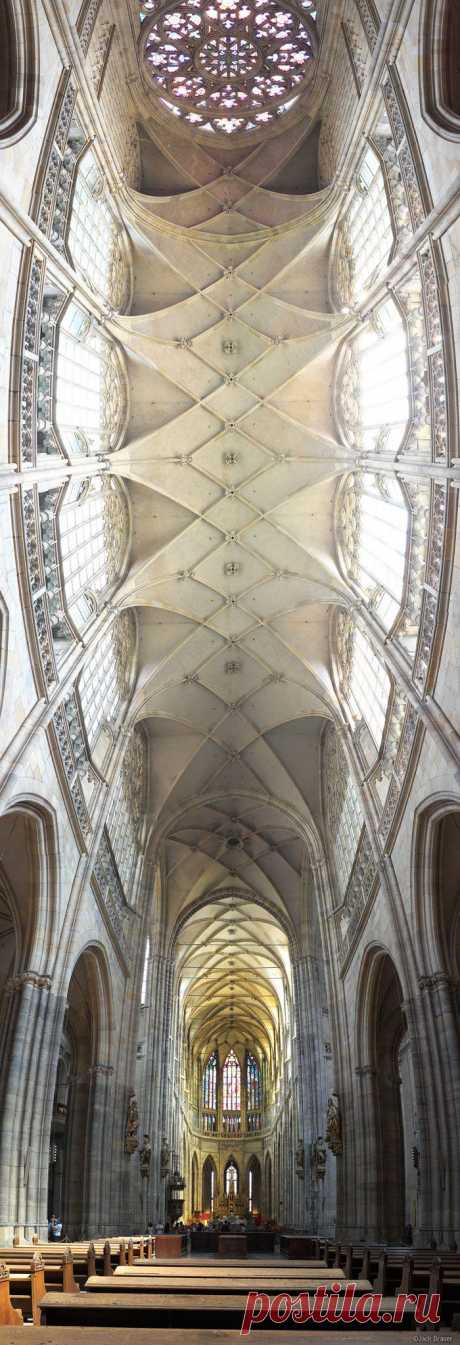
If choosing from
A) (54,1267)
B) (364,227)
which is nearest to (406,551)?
(364,227)

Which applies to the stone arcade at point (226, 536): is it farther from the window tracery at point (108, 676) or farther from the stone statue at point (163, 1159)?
the stone statue at point (163, 1159)

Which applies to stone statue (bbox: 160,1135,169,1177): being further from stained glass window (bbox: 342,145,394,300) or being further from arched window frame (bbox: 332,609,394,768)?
stained glass window (bbox: 342,145,394,300)

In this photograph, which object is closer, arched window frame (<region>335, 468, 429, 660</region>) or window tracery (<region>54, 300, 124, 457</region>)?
arched window frame (<region>335, 468, 429, 660</region>)

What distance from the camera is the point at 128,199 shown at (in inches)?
848

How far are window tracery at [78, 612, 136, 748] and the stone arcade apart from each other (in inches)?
5.2

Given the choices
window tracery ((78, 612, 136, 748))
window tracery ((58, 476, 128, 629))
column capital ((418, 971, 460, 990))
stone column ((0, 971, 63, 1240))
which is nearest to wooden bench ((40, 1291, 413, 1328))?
stone column ((0, 971, 63, 1240))

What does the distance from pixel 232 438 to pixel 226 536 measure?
279 cm

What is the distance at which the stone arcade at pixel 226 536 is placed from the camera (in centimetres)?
1619

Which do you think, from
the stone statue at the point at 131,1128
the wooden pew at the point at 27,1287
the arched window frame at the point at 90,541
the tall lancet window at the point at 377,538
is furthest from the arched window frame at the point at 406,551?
the stone statue at the point at 131,1128

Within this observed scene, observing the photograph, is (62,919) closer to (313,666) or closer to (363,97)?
(313,666)

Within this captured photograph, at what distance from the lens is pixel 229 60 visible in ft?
74.2

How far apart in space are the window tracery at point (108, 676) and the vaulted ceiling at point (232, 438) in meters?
0.68

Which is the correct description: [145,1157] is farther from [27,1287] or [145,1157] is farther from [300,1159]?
[27,1287]

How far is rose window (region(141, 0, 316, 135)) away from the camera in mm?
21938
